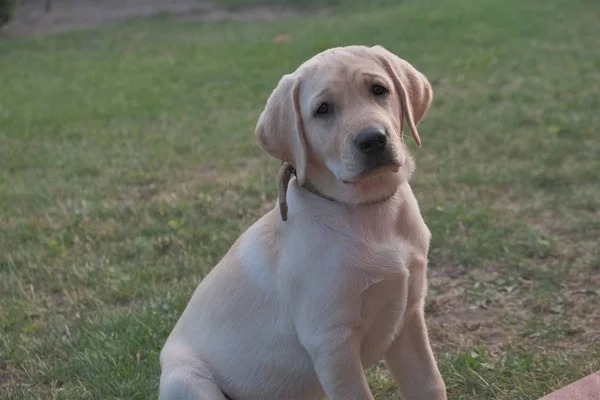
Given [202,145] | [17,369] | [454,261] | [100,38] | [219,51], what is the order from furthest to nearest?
[100,38] < [219,51] < [202,145] < [454,261] < [17,369]

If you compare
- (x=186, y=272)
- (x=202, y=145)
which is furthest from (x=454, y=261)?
(x=202, y=145)

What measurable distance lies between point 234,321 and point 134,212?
3087mm

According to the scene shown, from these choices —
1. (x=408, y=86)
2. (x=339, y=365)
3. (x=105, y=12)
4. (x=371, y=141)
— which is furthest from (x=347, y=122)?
(x=105, y=12)

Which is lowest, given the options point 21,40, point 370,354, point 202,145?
point 21,40

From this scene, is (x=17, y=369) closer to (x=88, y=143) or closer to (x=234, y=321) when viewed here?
(x=234, y=321)

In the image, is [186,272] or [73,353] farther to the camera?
[186,272]

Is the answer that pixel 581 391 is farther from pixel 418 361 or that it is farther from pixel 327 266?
pixel 327 266

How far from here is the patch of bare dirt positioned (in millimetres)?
18516

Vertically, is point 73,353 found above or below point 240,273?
below

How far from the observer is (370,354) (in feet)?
9.85

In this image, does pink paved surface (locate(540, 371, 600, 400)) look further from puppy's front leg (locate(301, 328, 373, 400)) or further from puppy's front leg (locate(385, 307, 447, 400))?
puppy's front leg (locate(301, 328, 373, 400))

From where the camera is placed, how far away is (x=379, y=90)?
2871mm

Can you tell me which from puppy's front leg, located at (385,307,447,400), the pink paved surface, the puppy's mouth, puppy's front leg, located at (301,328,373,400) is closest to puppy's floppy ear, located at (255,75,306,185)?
the puppy's mouth

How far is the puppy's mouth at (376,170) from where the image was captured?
9.05ft
